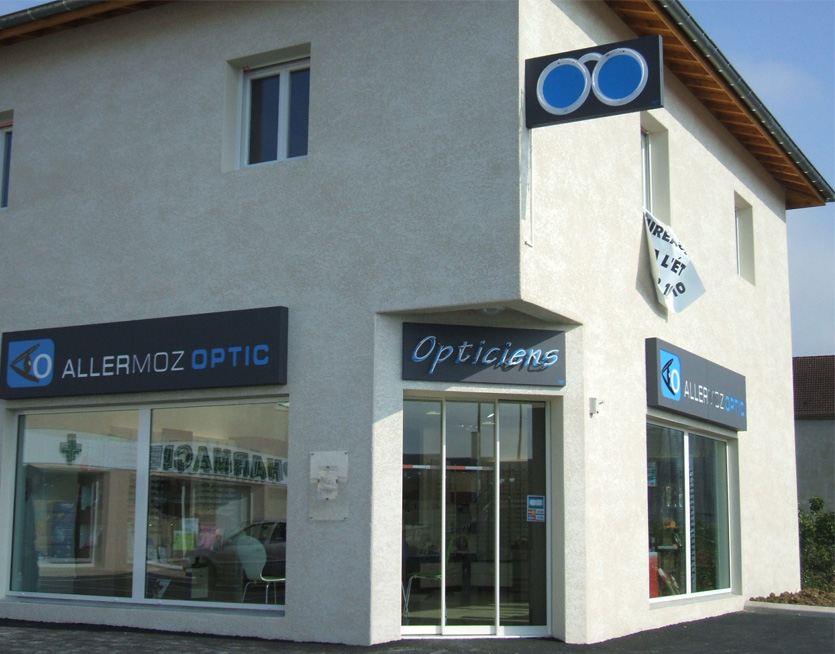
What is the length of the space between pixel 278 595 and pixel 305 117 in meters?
4.81

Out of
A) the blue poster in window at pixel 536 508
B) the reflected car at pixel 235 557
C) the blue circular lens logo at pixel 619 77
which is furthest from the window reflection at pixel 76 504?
the blue circular lens logo at pixel 619 77

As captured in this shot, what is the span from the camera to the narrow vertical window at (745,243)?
16.0 meters

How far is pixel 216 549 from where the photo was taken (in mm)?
10531

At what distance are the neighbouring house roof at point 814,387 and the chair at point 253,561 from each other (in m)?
33.8

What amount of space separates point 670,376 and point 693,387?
0.78m

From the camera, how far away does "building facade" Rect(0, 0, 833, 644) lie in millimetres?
9719

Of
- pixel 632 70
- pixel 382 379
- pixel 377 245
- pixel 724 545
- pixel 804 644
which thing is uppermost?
pixel 632 70

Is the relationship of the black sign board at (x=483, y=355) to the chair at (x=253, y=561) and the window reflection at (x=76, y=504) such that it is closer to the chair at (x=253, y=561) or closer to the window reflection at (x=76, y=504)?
the chair at (x=253, y=561)

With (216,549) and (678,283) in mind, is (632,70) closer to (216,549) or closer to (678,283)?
(678,283)

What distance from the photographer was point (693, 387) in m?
12.7

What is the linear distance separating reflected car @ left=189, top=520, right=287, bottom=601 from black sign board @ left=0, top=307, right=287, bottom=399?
1.43m

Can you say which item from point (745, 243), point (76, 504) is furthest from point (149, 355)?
point (745, 243)

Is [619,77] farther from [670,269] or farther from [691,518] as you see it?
[691,518]

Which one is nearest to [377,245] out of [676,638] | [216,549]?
[216,549]
